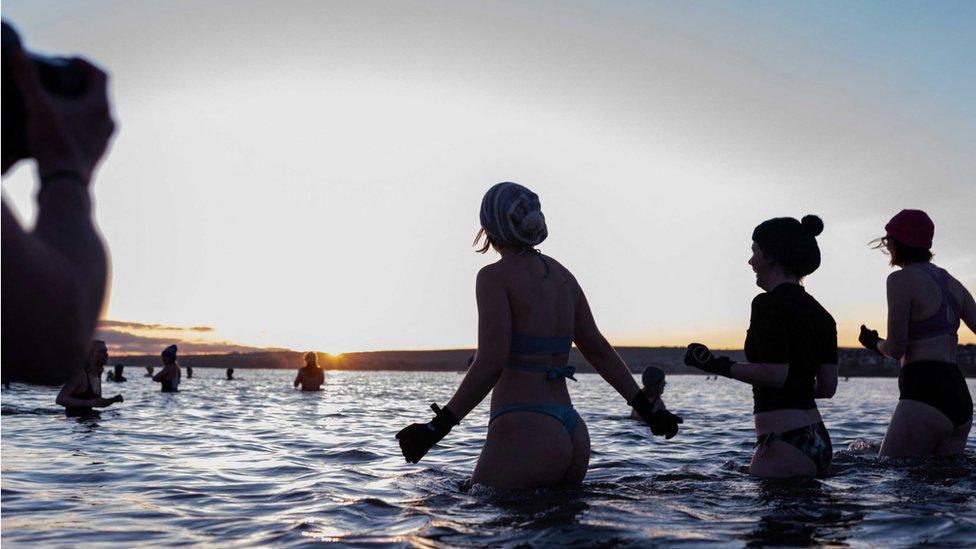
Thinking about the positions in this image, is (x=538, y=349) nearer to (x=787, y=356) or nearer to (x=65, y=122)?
(x=787, y=356)

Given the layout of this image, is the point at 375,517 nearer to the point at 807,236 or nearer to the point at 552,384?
the point at 552,384

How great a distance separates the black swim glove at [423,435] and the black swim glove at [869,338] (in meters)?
3.95

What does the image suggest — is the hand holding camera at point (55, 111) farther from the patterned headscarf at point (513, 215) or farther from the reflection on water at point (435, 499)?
the patterned headscarf at point (513, 215)

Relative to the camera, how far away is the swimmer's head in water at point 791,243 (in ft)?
18.1

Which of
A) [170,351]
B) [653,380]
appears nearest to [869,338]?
[653,380]

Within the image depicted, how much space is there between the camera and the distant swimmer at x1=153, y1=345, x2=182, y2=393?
2213 cm

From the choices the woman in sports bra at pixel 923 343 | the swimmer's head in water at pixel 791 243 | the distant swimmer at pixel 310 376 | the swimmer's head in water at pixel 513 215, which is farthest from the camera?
the distant swimmer at pixel 310 376

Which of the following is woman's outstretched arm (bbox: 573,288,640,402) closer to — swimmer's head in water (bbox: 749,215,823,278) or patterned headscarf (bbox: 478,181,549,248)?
patterned headscarf (bbox: 478,181,549,248)

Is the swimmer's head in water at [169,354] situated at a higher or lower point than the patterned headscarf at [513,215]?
lower

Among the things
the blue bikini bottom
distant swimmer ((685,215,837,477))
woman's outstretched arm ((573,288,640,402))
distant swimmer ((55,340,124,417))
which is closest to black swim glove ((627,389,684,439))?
woman's outstretched arm ((573,288,640,402))

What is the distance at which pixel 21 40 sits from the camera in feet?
5.22

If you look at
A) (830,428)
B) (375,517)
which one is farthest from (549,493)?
(830,428)

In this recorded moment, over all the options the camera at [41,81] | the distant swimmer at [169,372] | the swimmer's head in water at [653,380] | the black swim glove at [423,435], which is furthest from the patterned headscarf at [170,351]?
the camera at [41,81]

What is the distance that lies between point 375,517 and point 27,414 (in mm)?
11929
